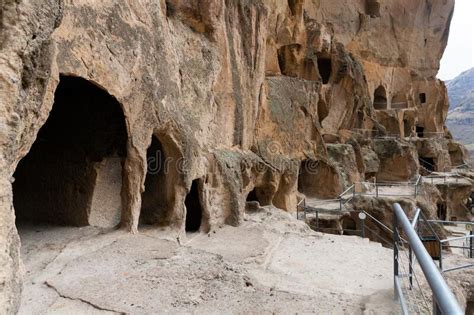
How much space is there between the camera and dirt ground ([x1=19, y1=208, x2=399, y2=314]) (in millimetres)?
3506

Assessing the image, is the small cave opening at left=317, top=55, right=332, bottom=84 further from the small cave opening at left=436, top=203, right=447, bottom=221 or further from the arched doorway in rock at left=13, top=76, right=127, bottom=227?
the arched doorway in rock at left=13, top=76, right=127, bottom=227

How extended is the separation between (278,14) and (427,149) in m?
16.5

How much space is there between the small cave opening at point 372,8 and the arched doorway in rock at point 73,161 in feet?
92.9

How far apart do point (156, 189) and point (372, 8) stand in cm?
2826

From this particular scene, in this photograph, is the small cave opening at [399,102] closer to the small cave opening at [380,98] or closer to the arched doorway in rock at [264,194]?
the small cave opening at [380,98]

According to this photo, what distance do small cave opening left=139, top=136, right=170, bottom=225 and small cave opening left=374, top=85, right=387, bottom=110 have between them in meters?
25.8

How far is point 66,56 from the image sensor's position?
477 cm

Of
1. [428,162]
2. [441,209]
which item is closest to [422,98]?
[428,162]

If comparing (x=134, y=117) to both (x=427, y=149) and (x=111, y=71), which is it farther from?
(x=427, y=149)

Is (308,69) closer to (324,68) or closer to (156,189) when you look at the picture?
(324,68)

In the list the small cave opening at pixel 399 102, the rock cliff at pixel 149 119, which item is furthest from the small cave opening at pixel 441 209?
the small cave opening at pixel 399 102

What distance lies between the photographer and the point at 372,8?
30.2 m

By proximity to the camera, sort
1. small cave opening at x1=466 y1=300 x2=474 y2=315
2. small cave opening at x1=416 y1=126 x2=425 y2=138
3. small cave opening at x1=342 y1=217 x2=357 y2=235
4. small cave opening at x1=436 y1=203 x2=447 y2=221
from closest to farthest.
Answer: small cave opening at x1=466 y1=300 x2=474 y2=315, small cave opening at x1=342 y1=217 x2=357 y2=235, small cave opening at x1=436 y1=203 x2=447 y2=221, small cave opening at x1=416 y1=126 x2=425 y2=138

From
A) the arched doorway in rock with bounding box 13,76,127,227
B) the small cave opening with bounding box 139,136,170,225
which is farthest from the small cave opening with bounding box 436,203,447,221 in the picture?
the arched doorway in rock with bounding box 13,76,127,227
